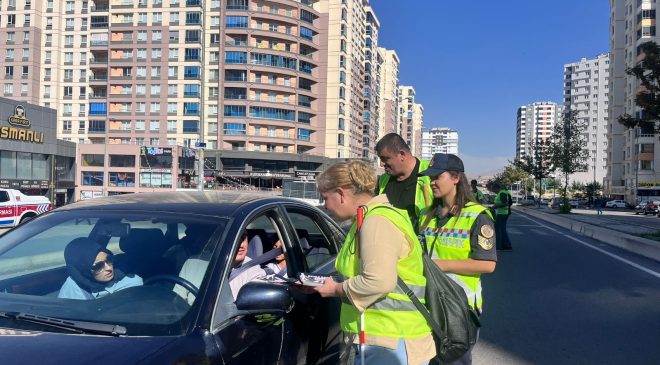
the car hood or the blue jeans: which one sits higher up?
the car hood

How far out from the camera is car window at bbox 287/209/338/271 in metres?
3.60

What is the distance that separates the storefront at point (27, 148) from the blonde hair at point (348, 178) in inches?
1535

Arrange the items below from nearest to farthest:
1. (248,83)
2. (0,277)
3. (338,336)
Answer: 1. (0,277)
2. (338,336)
3. (248,83)

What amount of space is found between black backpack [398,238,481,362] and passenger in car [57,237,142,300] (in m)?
1.42

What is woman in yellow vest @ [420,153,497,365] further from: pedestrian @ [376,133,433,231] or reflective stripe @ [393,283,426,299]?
reflective stripe @ [393,283,426,299]

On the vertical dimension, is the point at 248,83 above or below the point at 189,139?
above

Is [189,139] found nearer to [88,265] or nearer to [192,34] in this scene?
[192,34]

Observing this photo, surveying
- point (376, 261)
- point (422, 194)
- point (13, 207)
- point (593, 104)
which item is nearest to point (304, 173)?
point (13, 207)

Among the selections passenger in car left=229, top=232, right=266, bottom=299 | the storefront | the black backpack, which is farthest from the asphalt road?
the storefront

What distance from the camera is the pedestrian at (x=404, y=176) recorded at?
12.6 ft

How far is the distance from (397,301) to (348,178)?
62 centimetres

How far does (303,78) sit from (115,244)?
77059 millimetres

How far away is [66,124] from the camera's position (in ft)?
259

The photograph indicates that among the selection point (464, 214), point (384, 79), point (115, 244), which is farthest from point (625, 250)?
point (384, 79)
